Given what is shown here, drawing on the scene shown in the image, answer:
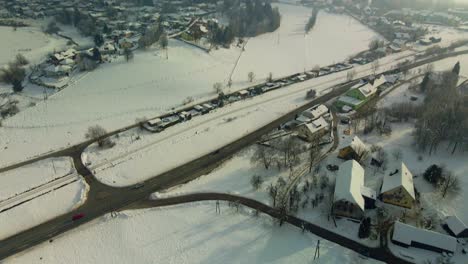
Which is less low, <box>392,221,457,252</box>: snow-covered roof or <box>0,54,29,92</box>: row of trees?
<box>0,54,29,92</box>: row of trees

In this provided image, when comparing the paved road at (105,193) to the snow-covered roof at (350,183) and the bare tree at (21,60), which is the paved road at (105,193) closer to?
the snow-covered roof at (350,183)

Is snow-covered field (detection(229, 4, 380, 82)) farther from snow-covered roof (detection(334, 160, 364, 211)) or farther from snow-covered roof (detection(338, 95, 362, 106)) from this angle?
snow-covered roof (detection(334, 160, 364, 211))

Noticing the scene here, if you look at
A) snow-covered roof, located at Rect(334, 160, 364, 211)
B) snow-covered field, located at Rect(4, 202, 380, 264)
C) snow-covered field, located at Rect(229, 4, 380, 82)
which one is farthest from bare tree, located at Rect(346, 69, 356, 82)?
snow-covered field, located at Rect(4, 202, 380, 264)

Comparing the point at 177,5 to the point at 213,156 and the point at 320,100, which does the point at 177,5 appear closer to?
the point at 320,100

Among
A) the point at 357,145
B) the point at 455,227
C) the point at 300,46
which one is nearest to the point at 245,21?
the point at 300,46

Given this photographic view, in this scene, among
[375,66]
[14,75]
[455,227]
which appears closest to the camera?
[455,227]

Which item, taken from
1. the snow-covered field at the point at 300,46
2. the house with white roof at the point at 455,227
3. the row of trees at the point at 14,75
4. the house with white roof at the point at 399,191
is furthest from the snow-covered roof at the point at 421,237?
the row of trees at the point at 14,75

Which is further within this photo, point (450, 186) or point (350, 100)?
point (350, 100)

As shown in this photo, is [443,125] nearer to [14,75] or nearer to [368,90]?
[368,90]
